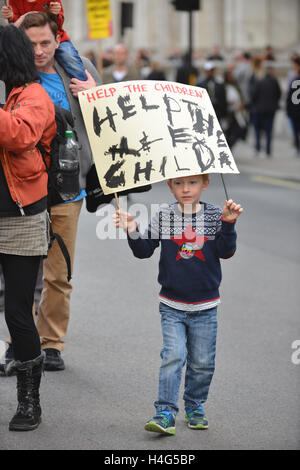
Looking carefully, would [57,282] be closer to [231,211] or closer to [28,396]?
[28,396]

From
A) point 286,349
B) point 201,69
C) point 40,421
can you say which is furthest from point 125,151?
point 201,69

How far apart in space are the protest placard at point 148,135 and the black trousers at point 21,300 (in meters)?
0.52

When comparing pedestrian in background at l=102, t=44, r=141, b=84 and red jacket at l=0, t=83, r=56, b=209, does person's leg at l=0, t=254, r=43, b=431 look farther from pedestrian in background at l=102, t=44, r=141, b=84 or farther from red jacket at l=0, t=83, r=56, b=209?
pedestrian in background at l=102, t=44, r=141, b=84

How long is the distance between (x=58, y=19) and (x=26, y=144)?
1.24 m

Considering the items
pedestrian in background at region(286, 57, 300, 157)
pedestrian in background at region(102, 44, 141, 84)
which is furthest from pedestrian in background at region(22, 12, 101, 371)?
pedestrian in background at region(286, 57, 300, 157)

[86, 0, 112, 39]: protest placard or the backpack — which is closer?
the backpack

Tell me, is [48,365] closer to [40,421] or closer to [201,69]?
[40,421]

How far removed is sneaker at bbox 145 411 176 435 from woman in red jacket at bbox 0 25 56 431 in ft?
1.79

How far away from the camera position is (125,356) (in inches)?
233

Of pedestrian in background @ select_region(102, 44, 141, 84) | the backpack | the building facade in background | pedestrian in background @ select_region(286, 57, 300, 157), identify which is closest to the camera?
the backpack

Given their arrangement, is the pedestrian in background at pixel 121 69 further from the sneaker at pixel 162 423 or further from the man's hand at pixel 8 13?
the sneaker at pixel 162 423

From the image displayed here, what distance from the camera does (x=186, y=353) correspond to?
14.9ft

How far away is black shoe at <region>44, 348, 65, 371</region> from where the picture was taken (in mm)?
5543
